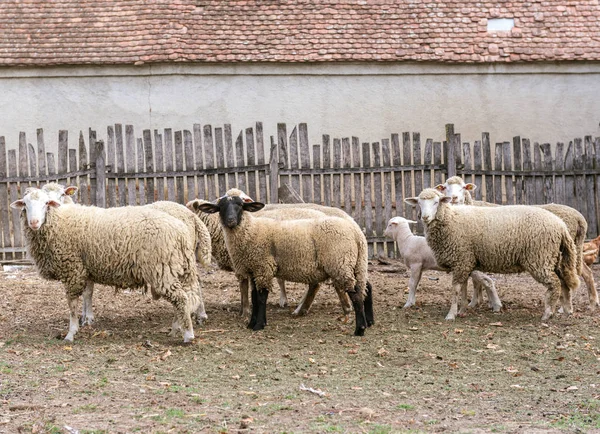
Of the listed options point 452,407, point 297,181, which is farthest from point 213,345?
point 297,181

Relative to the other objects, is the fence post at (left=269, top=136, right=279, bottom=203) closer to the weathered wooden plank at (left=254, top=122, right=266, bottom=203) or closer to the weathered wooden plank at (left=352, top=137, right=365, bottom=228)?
the weathered wooden plank at (left=254, top=122, right=266, bottom=203)

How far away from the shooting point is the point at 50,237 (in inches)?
360

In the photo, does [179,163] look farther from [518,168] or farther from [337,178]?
[518,168]

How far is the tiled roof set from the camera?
741 inches

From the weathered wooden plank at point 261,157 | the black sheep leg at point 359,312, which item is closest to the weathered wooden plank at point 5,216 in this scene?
the weathered wooden plank at point 261,157

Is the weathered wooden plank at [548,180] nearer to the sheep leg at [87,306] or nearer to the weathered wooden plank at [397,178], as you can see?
the weathered wooden plank at [397,178]

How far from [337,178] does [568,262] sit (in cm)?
543

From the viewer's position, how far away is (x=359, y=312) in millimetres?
9211

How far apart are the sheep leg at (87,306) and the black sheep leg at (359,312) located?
2870 millimetres

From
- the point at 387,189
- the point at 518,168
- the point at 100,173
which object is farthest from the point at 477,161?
the point at 100,173

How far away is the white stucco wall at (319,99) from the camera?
1900 cm

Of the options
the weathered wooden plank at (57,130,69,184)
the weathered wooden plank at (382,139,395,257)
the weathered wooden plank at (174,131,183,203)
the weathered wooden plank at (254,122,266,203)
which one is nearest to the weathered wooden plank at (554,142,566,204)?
the weathered wooden plank at (382,139,395,257)

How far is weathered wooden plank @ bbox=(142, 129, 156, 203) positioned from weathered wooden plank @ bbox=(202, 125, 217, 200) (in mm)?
883

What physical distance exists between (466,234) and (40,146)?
320 inches
